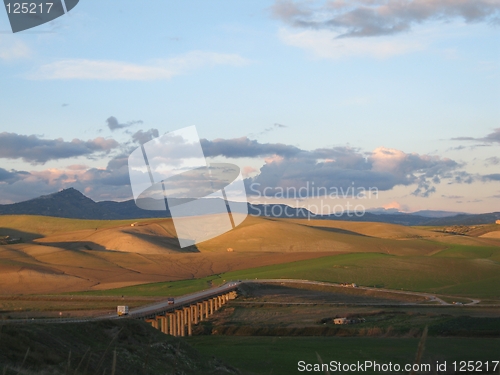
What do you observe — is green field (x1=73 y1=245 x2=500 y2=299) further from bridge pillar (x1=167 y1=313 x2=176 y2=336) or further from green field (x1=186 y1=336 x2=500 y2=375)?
green field (x1=186 y1=336 x2=500 y2=375)

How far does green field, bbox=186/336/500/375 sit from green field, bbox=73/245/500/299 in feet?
145

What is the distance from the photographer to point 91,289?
96250mm

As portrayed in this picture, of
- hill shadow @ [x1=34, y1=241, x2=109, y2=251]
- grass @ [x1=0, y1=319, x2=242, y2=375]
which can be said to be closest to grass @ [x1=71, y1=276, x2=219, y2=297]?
grass @ [x1=0, y1=319, x2=242, y2=375]

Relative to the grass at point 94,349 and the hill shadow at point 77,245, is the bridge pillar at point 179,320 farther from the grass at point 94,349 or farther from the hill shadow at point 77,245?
the hill shadow at point 77,245

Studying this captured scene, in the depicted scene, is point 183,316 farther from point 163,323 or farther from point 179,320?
point 163,323

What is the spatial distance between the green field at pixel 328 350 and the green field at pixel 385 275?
4412cm

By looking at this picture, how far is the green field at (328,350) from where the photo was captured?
35.5 metres

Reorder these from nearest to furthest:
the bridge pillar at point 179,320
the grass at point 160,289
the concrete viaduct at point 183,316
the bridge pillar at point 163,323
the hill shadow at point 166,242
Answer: the bridge pillar at point 163,323 < the concrete viaduct at point 183,316 < the bridge pillar at point 179,320 < the grass at point 160,289 < the hill shadow at point 166,242

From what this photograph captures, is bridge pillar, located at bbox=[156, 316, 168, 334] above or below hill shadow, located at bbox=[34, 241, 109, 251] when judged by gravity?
below

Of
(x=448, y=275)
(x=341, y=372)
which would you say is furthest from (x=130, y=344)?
(x=448, y=275)

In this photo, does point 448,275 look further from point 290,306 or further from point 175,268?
point 175,268

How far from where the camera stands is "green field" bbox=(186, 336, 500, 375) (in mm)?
35500

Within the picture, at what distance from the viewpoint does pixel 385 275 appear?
105 metres

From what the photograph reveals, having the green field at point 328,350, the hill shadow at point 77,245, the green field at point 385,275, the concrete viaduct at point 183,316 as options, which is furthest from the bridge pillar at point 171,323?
the hill shadow at point 77,245
